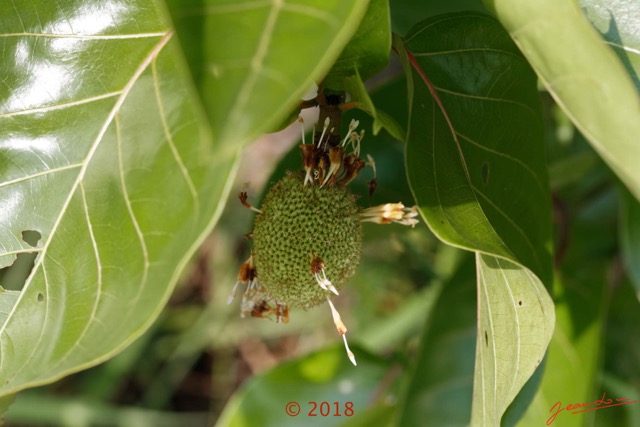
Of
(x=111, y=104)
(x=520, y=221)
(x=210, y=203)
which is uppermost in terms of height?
(x=111, y=104)

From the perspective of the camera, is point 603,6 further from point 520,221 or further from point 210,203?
point 210,203

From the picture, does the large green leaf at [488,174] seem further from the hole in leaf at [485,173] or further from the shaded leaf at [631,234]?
the shaded leaf at [631,234]

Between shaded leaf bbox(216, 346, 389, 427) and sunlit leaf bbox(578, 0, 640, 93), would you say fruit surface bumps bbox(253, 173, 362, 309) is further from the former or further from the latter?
shaded leaf bbox(216, 346, 389, 427)

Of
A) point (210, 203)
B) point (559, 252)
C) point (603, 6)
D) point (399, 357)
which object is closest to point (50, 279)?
point (210, 203)

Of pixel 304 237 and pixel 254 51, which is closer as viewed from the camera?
pixel 254 51

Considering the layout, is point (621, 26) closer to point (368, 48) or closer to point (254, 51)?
point (368, 48)

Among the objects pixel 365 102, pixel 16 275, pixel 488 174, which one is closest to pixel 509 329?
pixel 488 174
